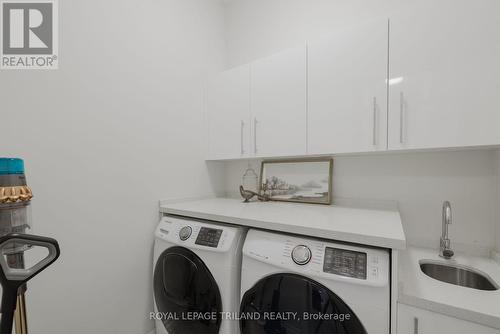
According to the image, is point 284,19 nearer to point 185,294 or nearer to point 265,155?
point 265,155

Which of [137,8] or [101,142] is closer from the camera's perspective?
[101,142]

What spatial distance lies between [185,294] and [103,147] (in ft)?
3.21

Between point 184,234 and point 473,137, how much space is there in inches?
60.0

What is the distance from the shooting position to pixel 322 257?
92cm

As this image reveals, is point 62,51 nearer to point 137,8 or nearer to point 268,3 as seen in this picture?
point 137,8

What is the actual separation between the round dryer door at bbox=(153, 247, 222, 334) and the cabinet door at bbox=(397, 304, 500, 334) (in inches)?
31.3

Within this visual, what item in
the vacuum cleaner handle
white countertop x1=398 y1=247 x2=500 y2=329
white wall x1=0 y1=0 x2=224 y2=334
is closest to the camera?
the vacuum cleaner handle

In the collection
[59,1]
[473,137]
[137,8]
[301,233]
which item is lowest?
[301,233]

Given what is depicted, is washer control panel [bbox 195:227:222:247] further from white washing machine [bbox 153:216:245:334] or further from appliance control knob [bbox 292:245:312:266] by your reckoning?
appliance control knob [bbox 292:245:312:266]

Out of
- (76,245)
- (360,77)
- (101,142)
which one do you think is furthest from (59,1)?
(360,77)

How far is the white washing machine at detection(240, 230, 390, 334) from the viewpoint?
807 millimetres

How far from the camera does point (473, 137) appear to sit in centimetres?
99

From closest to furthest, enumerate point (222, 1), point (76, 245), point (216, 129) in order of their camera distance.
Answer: point (76, 245), point (216, 129), point (222, 1)

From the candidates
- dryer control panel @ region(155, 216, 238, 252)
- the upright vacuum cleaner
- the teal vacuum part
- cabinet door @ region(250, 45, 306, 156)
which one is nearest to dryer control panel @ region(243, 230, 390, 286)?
dryer control panel @ region(155, 216, 238, 252)
